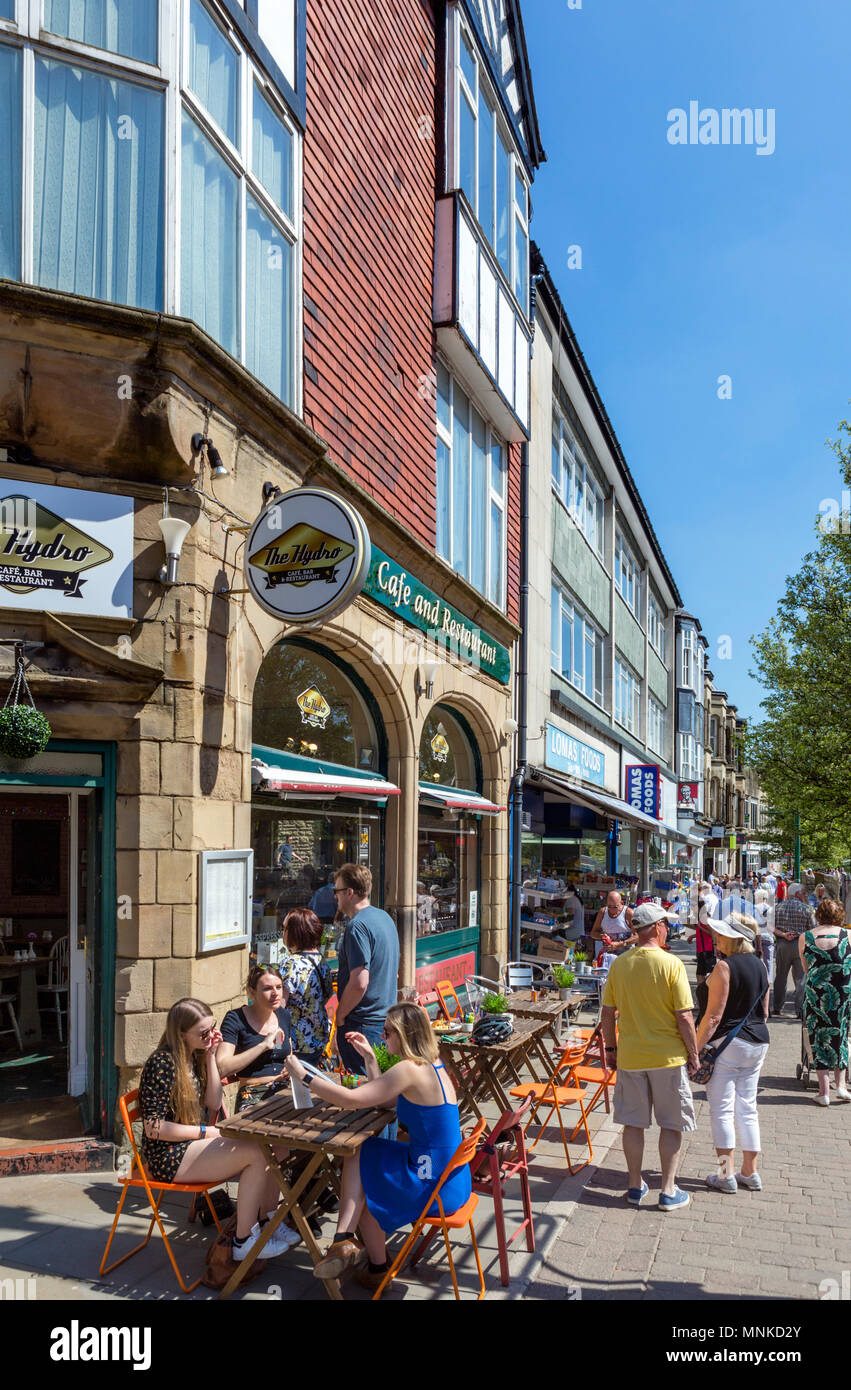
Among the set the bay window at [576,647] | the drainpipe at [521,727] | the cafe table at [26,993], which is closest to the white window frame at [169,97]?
the cafe table at [26,993]

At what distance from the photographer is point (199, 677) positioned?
6.63m

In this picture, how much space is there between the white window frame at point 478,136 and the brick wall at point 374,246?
0.30 m

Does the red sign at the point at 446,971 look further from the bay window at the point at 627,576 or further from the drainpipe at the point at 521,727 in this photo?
the bay window at the point at 627,576

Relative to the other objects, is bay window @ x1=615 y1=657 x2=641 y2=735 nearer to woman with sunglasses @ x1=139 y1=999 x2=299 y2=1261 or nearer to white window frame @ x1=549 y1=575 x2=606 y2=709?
white window frame @ x1=549 y1=575 x2=606 y2=709

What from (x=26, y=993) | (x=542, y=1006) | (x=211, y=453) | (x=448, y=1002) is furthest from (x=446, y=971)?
(x=211, y=453)

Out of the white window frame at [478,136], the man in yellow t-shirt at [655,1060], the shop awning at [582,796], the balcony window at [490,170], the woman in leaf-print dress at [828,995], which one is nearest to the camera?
the man in yellow t-shirt at [655,1060]

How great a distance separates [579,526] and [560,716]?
465cm

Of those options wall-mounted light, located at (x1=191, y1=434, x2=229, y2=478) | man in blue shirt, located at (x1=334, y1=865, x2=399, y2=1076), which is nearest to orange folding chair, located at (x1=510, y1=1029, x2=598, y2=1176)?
man in blue shirt, located at (x1=334, y1=865, x2=399, y2=1076)

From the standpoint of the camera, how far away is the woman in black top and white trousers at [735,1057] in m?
6.22

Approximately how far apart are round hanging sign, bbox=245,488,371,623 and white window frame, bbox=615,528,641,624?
19.8 metres

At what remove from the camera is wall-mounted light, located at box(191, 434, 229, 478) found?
21.8 feet

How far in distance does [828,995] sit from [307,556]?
566 centimetres
